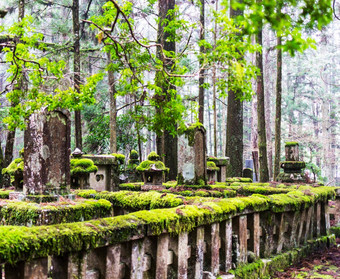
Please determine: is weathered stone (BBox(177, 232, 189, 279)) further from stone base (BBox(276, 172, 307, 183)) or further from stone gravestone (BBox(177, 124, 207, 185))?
stone base (BBox(276, 172, 307, 183))

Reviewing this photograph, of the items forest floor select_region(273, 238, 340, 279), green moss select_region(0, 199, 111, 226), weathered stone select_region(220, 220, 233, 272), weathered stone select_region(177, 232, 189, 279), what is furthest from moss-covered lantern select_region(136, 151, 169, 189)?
weathered stone select_region(177, 232, 189, 279)

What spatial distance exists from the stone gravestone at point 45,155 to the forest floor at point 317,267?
389 centimetres

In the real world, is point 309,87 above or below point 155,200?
above

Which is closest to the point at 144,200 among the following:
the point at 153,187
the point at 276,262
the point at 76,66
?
the point at 276,262

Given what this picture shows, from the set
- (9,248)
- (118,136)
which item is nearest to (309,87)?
(118,136)

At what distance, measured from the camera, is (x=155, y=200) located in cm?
503

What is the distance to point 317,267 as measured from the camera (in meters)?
5.45

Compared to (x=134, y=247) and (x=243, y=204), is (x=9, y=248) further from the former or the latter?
(x=243, y=204)

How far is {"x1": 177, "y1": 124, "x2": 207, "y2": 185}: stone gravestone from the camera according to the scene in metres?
8.03

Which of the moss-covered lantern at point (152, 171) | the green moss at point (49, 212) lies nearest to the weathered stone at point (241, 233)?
the green moss at point (49, 212)

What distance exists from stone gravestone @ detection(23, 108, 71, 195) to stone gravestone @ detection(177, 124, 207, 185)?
3052 mm

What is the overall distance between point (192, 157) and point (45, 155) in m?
3.53

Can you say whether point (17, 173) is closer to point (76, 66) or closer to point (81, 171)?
point (81, 171)

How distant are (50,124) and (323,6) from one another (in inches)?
195
